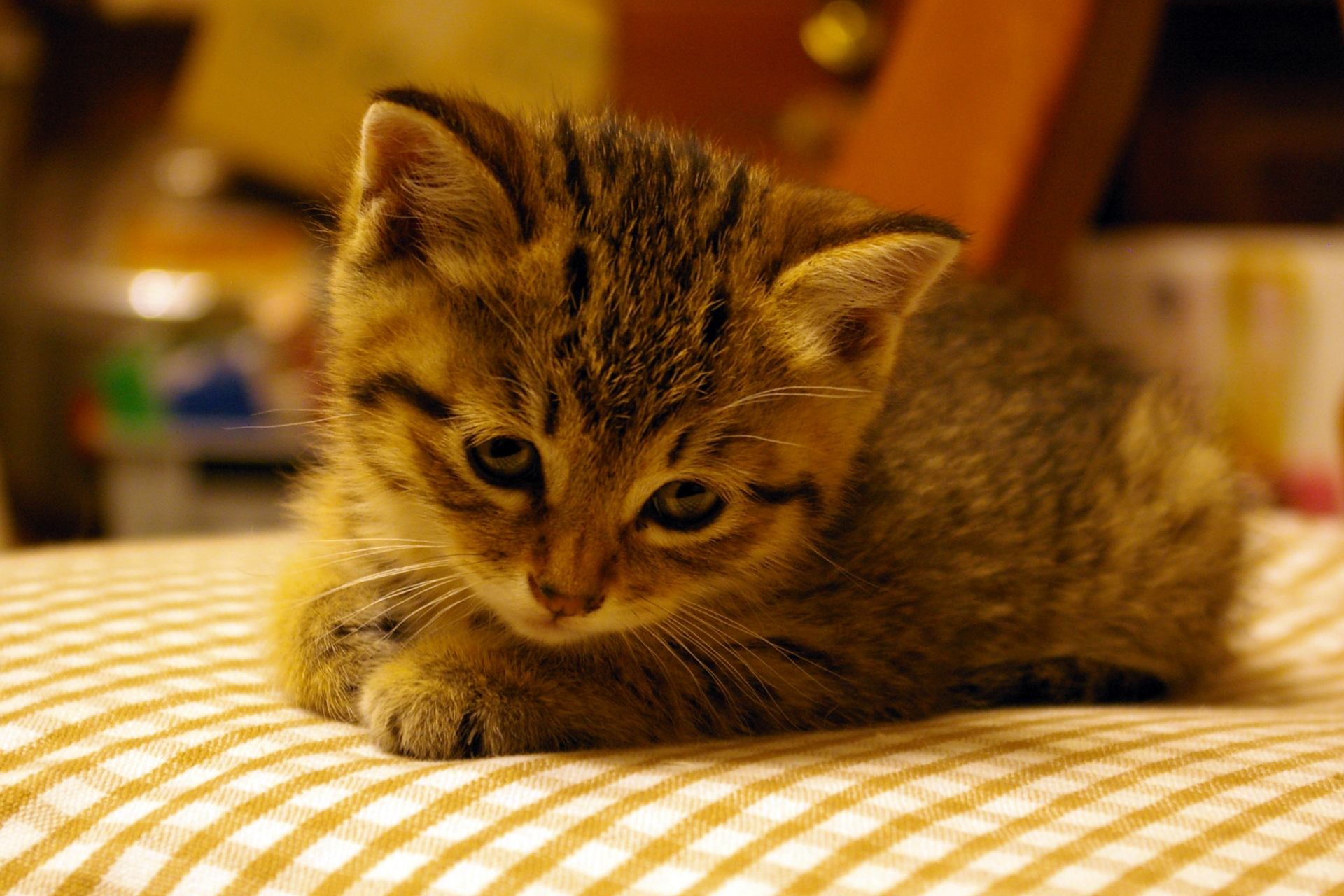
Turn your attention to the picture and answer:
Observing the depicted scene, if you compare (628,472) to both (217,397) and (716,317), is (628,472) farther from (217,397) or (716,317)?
(217,397)

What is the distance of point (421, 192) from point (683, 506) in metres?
0.39

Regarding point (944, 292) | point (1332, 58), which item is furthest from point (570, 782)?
point (1332, 58)

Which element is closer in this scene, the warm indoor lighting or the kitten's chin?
the kitten's chin

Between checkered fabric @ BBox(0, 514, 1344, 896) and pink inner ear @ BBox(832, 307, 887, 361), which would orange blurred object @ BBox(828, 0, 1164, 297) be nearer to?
pink inner ear @ BBox(832, 307, 887, 361)

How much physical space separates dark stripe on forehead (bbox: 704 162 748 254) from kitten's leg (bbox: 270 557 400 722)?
0.52 meters

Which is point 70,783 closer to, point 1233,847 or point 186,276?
point 1233,847

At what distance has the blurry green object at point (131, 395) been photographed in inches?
116

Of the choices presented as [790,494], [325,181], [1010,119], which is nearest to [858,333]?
[790,494]

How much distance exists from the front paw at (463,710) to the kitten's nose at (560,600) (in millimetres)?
109

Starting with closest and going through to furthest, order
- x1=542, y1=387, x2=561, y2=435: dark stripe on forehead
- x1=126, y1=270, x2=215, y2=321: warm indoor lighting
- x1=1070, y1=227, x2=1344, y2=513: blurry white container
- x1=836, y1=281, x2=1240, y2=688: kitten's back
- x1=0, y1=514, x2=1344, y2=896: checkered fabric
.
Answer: x1=0, y1=514, x2=1344, y2=896: checkered fabric
x1=542, y1=387, x2=561, y2=435: dark stripe on forehead
x1=836, y1=281, x2=1240, y2=688: kitten's back
x1=1070, y1=227, x2=1344, y2=513: blurry white container
x1=126, y1=270, x2=215, y2=321: warm indoor lighting

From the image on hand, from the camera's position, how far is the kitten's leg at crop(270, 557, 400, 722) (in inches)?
46.6

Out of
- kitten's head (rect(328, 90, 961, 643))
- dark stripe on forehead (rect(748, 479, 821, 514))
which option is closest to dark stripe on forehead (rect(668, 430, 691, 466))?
kitten's head (rect(328, 90, 961, 643))

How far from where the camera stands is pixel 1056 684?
4.81 feet

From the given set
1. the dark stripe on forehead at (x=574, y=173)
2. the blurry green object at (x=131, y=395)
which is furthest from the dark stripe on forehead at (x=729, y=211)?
the blurry green object at (x=131, y=395)
